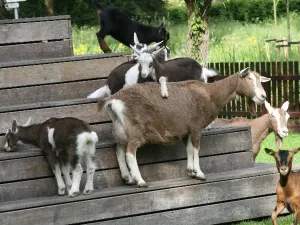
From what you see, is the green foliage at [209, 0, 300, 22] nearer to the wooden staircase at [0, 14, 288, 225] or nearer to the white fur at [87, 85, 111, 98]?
the wooden staircase at [0, 14, 288, 225]

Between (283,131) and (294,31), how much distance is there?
900 inches

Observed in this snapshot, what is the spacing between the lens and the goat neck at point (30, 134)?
8.80 metres

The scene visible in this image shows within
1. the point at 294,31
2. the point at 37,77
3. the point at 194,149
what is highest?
the point at 37,77

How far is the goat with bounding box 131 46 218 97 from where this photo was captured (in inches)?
377

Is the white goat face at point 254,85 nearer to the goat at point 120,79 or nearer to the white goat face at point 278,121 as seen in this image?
the goat at point 120,79

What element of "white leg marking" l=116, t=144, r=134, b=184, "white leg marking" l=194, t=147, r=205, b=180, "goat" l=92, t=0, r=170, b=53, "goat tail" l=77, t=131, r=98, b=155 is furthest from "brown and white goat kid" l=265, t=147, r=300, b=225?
"goat" l=92, t=0, r=170, b=53

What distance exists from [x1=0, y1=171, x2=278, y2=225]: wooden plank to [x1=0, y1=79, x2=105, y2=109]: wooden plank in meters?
1.78

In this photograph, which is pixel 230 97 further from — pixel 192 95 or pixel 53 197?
pixel 53 197

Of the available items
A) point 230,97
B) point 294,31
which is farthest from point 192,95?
point 294,31

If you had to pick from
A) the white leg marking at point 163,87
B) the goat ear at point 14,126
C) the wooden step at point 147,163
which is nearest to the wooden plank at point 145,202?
the wooden step at point 147,163

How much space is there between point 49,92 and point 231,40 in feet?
72.6

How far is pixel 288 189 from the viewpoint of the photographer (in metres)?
8.48

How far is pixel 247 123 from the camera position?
11945mm

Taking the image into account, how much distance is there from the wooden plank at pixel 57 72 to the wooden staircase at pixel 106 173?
0.03ft
